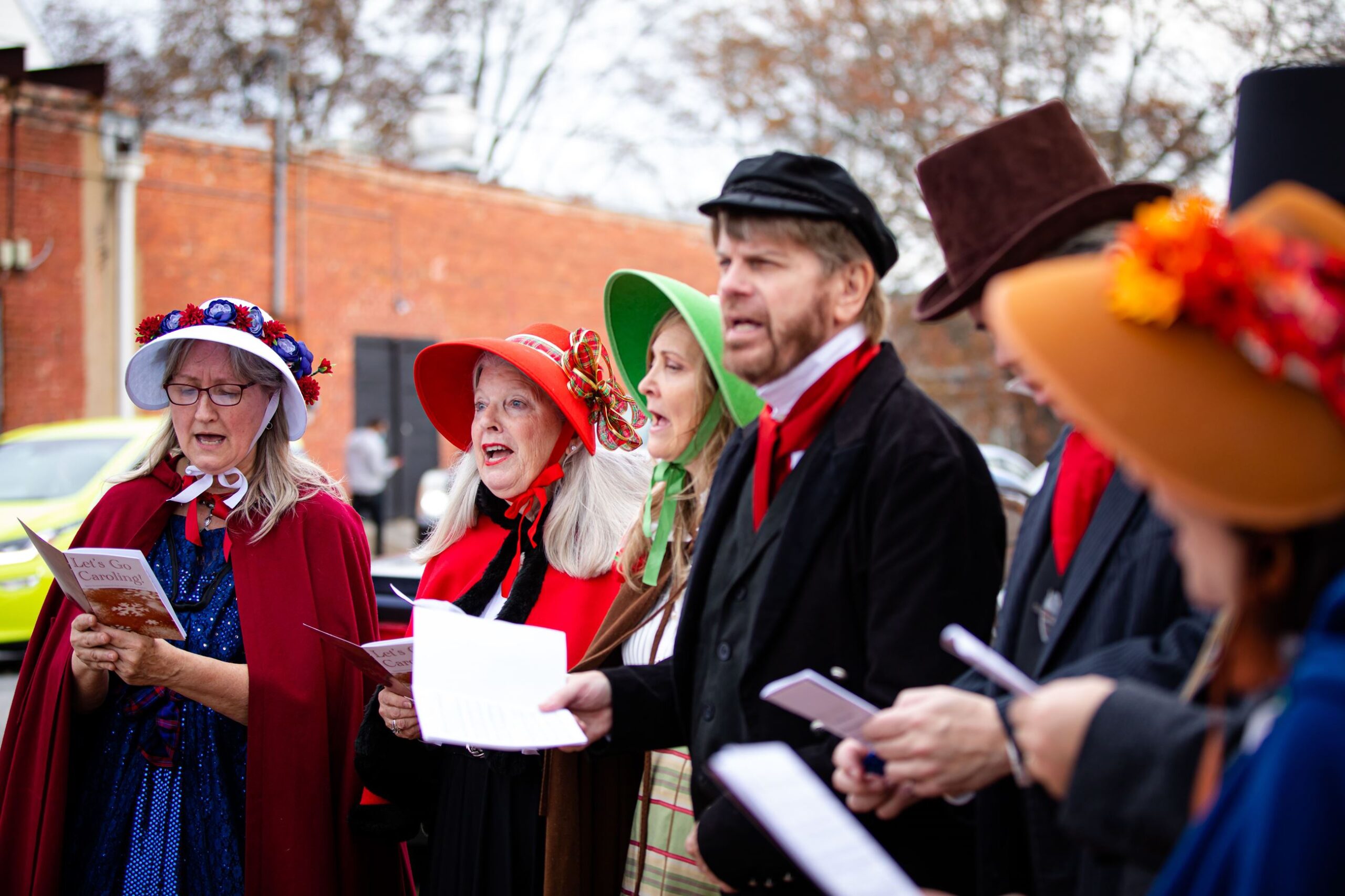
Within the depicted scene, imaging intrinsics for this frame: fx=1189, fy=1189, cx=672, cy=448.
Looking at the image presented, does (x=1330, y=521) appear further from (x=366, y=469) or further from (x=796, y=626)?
(x=366, y=469)

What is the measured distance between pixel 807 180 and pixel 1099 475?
0.74 m

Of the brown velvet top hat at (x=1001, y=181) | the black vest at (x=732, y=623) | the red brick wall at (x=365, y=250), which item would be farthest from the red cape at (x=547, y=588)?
the red brick wall at (x=365, y=250)

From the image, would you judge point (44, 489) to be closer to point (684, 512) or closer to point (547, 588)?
point (547, 588)

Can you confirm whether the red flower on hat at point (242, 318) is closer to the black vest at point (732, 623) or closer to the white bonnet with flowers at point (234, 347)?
the white bonnet with flowers at point (234, 347)

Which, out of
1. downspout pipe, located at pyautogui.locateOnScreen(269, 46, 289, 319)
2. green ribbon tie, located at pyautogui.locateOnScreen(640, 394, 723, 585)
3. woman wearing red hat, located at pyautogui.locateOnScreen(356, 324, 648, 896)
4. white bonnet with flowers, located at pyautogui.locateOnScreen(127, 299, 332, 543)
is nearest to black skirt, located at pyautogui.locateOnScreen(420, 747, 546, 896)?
woman wearing red hat, located at pyautogui.locateOnScreen(356, 324, 648, 896)

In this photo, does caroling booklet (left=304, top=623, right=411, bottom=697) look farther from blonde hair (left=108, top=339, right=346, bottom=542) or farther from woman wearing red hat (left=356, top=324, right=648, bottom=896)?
blonde hair (left=108, top=339, right=346, bottom=542)

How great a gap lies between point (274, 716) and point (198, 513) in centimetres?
64

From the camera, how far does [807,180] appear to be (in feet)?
7.22

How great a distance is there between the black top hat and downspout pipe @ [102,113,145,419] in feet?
47.3

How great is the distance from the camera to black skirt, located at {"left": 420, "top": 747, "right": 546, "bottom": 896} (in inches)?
120

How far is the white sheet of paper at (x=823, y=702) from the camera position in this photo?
1719 millimetres

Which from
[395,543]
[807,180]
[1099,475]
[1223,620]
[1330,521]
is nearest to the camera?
[1330,521]

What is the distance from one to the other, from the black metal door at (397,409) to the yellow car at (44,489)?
7.61 metres

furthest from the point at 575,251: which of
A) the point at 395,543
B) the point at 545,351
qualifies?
the point at 545,351
